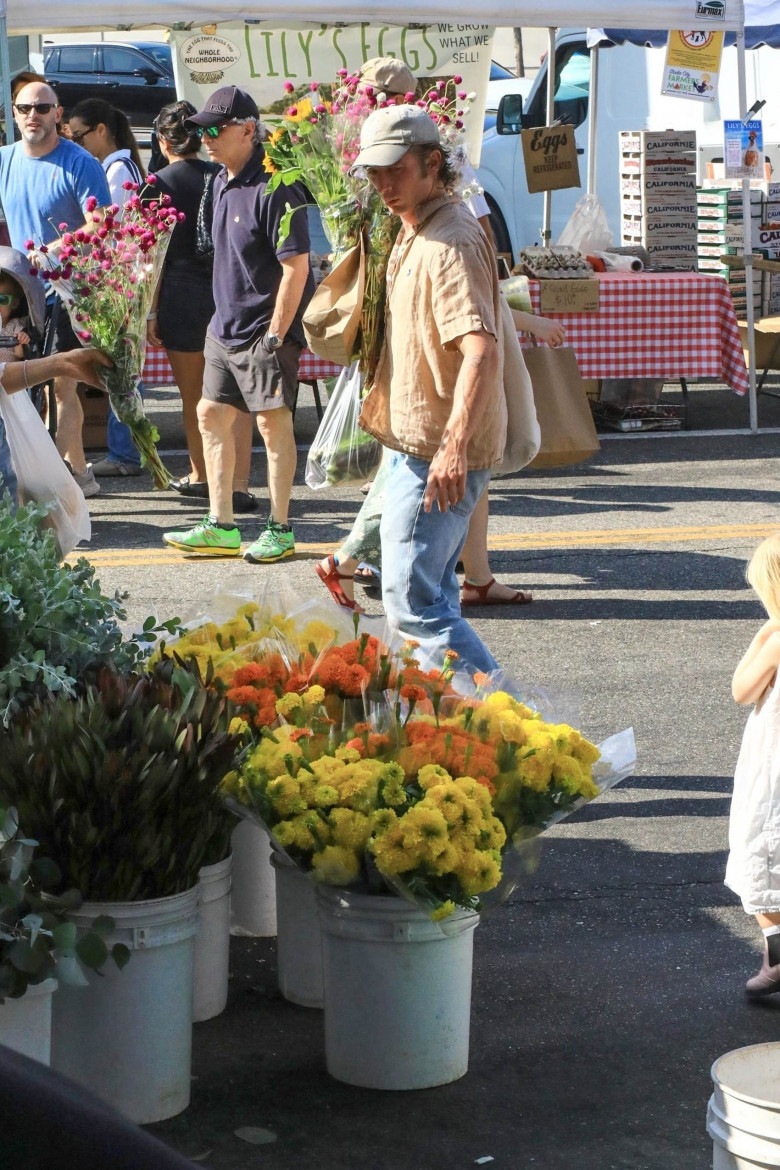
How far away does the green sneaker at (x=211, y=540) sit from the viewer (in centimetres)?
785

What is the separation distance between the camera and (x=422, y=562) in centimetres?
452

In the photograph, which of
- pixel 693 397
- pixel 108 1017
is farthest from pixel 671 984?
pixel 693 397

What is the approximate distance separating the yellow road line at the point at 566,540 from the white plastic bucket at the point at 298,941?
14.2 ft

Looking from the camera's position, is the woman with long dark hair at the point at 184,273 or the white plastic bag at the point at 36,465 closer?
the white plastic bag at the point at 36,465

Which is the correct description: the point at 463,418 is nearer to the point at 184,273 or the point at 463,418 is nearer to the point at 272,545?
the point at 272,545

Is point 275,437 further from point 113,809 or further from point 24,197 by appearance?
point 113,809

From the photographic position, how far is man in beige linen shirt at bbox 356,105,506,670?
439 cm

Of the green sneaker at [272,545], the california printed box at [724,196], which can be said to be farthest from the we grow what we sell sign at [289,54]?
the green sneaker at [272,545]

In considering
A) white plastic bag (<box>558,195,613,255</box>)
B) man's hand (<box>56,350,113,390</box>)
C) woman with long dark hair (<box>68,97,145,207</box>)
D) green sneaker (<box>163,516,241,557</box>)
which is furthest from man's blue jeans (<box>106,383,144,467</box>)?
man's hand (<box>56,350,113,390</box>)

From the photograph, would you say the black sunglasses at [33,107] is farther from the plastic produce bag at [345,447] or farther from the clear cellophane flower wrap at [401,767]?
the clear cellophane flower wrap at [401,767]

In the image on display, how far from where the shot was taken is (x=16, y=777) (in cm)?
311

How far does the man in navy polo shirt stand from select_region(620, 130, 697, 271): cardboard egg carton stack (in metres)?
5.51

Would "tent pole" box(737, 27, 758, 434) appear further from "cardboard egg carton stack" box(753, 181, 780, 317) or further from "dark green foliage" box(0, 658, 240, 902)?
"dark green foliage" box(0, 658, 240, 902)

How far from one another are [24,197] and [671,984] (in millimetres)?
6577
